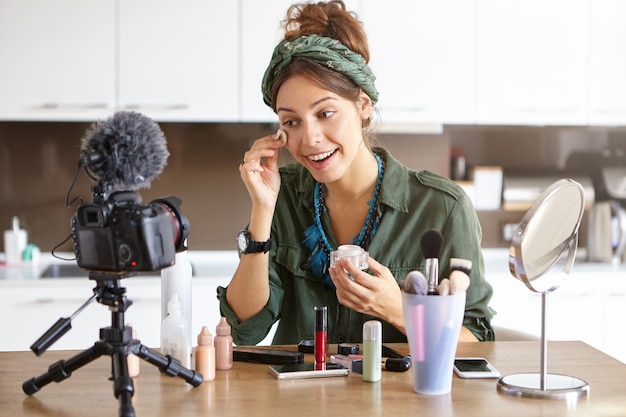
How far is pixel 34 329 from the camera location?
10.2 feet

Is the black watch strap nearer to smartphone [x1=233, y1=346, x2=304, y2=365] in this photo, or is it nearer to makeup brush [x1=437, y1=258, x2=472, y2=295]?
smartphone [x1=233, y1=346, x2=304, y2=365]

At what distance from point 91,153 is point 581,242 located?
3.07 m

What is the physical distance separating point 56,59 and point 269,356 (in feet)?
6.98

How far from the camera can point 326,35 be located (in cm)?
195

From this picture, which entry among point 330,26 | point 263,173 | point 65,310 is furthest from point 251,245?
point 65,310

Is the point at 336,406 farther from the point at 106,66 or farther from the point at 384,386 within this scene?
the point at 106,66

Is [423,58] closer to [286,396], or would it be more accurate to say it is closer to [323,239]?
[323,239]

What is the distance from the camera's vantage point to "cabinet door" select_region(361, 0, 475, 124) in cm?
337

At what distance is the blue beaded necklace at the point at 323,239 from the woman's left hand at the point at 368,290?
340 millimetres

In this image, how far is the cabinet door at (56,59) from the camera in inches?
129

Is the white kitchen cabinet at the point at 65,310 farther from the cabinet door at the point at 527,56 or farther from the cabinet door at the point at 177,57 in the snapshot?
the cabinet door at the point at 527,56

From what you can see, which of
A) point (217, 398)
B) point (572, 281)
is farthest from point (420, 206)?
point (572, 281)

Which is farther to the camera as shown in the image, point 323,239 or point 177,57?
point 177,57

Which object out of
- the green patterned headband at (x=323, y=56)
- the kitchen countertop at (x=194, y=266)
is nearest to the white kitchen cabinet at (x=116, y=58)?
the kitchen countertop at (x=194, y=266)
